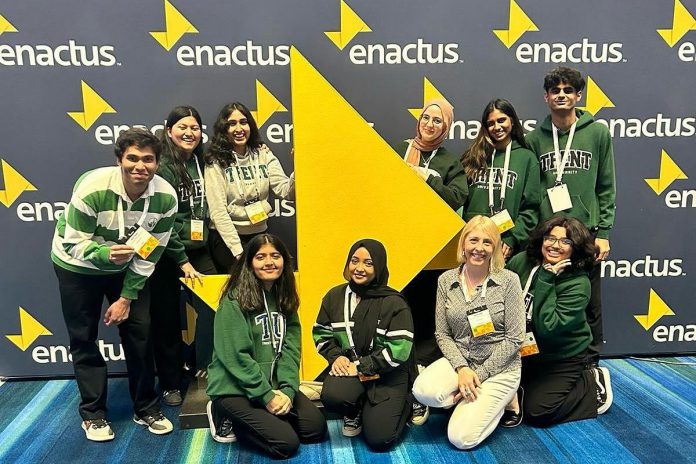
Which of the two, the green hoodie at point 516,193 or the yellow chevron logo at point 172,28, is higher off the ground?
the yellow chevron logo at point 172,28

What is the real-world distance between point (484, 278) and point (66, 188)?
234cm

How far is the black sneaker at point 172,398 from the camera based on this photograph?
119 inches

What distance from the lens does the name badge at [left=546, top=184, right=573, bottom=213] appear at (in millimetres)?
2941

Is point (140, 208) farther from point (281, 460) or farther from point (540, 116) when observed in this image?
point (540, 116)

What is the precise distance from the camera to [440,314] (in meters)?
2.72

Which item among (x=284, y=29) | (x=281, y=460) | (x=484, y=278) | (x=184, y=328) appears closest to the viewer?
A: (x=281, y=460)

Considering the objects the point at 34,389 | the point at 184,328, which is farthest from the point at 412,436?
the point at 34,389

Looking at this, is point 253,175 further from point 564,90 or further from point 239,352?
point 564,90

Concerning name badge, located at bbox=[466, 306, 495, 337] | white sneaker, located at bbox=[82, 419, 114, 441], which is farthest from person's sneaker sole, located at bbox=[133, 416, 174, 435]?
name badge, located at bbox=[466, 306, 495, 337]

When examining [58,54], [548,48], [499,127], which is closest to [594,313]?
[499,127]

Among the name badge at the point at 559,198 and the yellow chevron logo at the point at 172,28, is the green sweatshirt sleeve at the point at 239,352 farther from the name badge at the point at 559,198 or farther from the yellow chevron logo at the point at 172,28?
the name badge at the point at 559,198

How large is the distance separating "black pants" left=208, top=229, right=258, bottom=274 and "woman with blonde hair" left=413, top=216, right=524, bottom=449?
112 cm

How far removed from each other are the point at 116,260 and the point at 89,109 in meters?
1.14

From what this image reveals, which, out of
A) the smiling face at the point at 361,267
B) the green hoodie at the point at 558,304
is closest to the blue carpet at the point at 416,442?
the green hoodie at the point at 558,304
